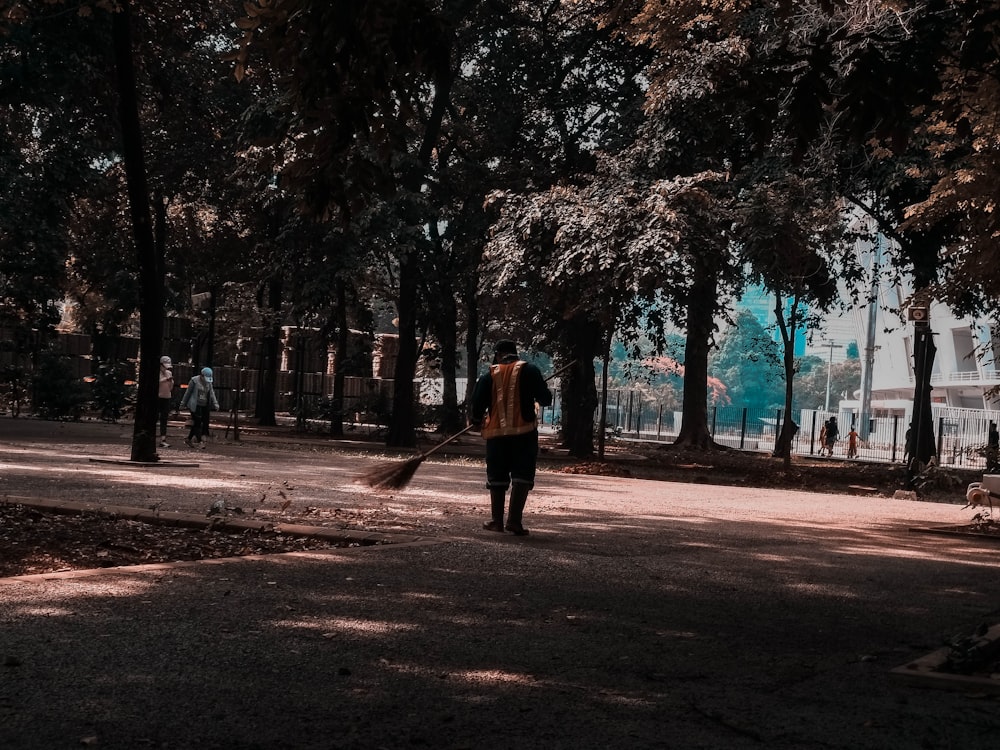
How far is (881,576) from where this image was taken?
9.84 metres

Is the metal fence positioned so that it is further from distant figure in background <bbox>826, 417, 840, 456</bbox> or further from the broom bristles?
the broom bristles

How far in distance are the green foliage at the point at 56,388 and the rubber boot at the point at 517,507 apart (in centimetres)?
2128

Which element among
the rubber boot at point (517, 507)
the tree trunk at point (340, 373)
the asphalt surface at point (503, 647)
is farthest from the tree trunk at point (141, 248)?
the tree trunk at point (340, 373)

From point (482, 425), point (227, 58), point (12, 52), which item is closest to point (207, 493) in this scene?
point (482, 425)

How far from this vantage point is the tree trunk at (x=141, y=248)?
16828 millimetres

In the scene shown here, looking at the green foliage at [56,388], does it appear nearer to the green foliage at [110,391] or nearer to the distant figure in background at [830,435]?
the green foliage at [110,391]

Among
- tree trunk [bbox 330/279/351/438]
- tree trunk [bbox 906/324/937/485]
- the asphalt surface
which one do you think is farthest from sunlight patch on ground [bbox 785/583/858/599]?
tree trunk [bbox 330/279/351/438]

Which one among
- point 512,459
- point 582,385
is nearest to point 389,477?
point 512,459

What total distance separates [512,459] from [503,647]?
17.6 ft

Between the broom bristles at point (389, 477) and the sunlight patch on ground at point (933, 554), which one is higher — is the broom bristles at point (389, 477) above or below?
above

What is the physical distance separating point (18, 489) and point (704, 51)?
624 inches

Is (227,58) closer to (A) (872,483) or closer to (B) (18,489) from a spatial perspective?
(B) (18,489)

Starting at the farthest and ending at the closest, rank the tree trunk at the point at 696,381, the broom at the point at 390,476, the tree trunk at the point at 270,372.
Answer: the tree trunk at the point at 270,372, the tree trunk at the point at 696,381, the broom at the point at 390,476

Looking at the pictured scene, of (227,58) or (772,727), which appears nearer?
(772,727)
